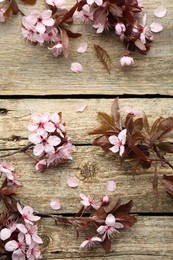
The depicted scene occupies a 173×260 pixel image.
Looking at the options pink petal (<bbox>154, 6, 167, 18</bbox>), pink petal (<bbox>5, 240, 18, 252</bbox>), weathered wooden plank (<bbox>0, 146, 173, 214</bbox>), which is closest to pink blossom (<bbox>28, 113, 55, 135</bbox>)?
weathered wooden plank (<bbox>0, 146, 173, 214</bbox>)

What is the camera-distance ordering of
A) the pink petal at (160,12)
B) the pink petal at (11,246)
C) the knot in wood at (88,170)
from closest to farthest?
the pink petal at (11,246) < the knot in wood at (88,170) < the pink petal at (160,12)

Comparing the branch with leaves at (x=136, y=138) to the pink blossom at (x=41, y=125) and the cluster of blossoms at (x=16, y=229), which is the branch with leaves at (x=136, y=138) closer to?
the pink blossom at (x=41, y=125)

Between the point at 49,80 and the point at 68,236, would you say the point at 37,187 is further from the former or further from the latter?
the point at 49,80

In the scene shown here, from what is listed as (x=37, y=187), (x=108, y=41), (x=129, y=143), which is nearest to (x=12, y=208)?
(x=37, y=187)

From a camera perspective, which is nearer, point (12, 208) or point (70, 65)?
point (12, 208)

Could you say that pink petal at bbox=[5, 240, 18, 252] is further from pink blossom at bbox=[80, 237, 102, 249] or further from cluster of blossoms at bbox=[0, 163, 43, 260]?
pink blossom at bbox=[80, 237, 102, 249]

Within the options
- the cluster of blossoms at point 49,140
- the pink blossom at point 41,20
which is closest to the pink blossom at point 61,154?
the cluster of blossoms at point 49,140

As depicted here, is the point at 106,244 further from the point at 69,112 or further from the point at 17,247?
the point at 69,112
